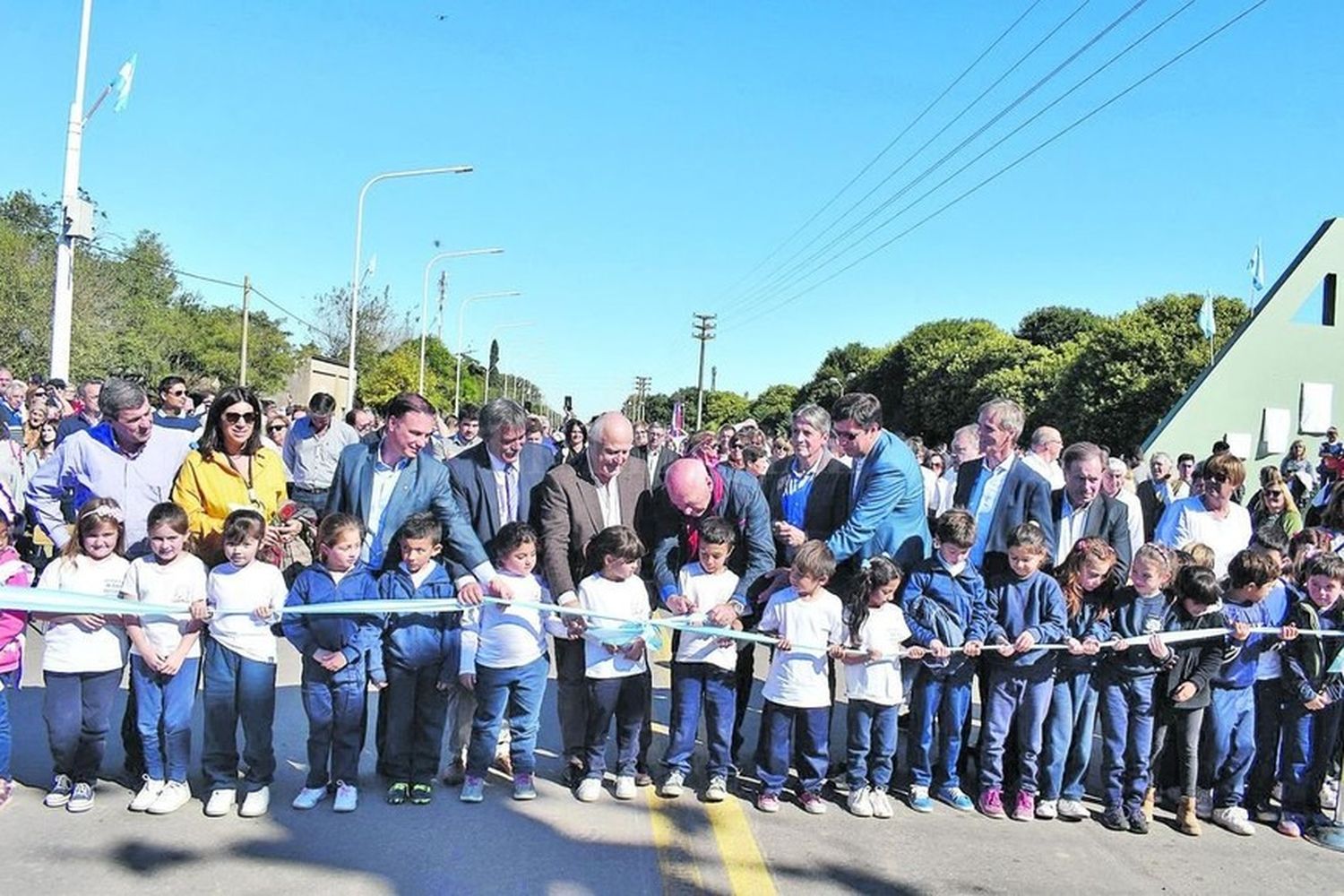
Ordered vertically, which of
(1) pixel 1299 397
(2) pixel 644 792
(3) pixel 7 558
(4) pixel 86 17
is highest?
(4) pixel 86 17

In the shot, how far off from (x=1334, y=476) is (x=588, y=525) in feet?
32.6

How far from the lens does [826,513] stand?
19.0 feet

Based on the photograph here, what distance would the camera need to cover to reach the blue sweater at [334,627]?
4750 mm

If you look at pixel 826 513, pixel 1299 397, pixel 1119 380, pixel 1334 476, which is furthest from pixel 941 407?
pixel 826 513

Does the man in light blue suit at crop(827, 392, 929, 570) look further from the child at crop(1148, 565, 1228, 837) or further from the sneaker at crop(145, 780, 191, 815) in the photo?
the sneaker at crop(145, 780, 191, 815)

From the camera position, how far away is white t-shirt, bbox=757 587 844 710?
201 inches

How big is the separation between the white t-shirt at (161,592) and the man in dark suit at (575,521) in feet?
5.49

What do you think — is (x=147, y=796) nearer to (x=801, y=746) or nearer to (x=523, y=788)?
(x=523, y=788)

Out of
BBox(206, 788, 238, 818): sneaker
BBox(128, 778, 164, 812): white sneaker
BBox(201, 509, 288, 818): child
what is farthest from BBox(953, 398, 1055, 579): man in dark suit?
BBox(128, 778, 164, 812): white sneaker

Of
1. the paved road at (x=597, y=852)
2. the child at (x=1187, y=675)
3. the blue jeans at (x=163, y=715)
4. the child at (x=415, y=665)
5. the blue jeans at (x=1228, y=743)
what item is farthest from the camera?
the blue jeans at (x=1228, y=743)

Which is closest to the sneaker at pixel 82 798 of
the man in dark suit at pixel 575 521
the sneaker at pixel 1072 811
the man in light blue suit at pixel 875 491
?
the man in dark suit at pixel 575 521

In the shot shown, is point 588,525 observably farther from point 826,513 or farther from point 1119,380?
point 1119,380

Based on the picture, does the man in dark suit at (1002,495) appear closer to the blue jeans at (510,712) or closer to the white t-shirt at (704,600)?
the white t-shirt at (704,600)

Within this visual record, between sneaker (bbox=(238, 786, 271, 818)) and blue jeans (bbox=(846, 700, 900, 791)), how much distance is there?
2818 mm
